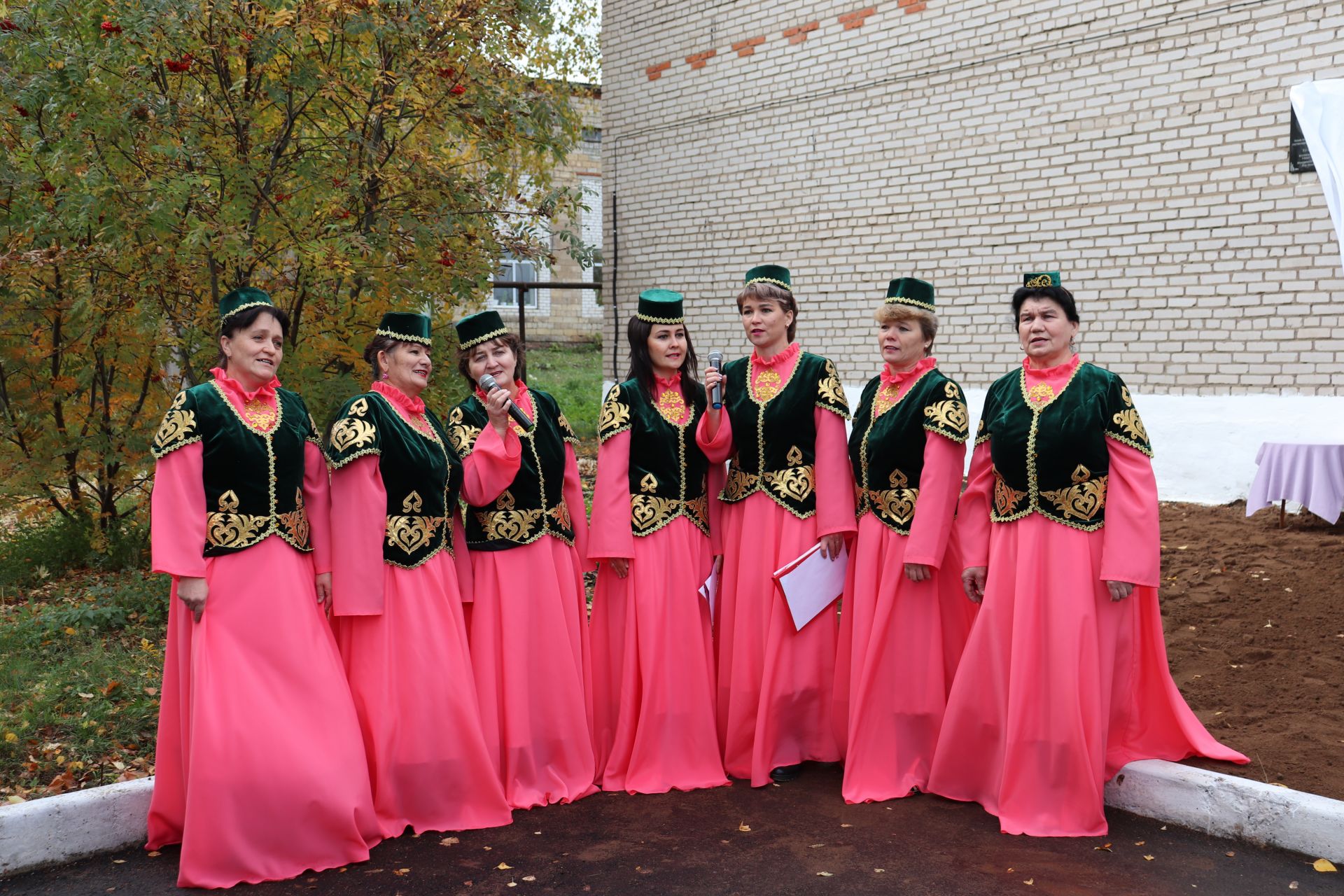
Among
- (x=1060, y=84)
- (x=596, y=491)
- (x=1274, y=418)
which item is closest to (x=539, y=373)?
(x=1060, y=84)

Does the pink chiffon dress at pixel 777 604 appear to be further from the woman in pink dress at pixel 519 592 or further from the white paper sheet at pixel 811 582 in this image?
the woman in pink dress at pixel 519 592

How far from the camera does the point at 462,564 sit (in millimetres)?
4469

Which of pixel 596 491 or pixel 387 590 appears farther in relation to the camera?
pixel 596 491

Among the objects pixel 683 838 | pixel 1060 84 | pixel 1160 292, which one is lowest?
pixel 683 838

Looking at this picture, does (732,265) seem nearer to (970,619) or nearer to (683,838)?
(970,619)

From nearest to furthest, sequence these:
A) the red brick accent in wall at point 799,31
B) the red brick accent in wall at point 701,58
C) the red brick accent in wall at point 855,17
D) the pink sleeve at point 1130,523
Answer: the pink sleeve at point 1130,523 → the red brick accent in wall at point 855,17 → the red brick accent in wall at point 799,31 → the red brick accent in wall at point 701,58

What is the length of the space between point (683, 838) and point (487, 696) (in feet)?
2.96

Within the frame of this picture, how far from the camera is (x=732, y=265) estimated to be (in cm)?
1176

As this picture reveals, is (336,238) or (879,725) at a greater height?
(336,238)

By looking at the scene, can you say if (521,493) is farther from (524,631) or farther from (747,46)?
(747,46)

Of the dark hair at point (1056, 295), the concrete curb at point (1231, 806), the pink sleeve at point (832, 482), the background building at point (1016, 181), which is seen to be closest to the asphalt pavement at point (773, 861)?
the concrete curb at point (1231, 806)

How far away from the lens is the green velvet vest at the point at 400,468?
160 inches

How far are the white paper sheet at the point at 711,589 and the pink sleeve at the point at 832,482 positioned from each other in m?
0.50

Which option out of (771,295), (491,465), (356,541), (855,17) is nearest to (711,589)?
(491,465)
